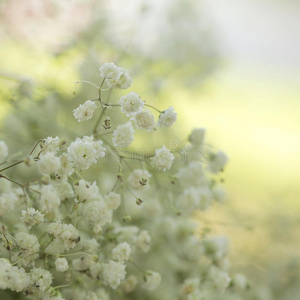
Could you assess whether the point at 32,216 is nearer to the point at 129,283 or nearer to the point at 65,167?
the point at 65,167

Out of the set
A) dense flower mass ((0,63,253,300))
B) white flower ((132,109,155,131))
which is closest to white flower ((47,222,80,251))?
dense flower mass ((0,63,253,300))

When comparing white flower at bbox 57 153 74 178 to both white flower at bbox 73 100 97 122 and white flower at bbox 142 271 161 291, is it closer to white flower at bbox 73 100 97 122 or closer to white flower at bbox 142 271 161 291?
white flower at bbox 73 100 97 122

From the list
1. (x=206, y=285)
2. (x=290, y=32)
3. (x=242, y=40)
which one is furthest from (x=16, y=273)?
(x=290, y=32)

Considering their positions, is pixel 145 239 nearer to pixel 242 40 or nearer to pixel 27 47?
pixel 27 47

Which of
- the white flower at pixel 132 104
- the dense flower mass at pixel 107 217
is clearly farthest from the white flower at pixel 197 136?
the white flower at pixel 132 104

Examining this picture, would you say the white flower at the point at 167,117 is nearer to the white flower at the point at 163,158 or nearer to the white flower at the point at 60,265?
the white flower at the point at 163,158
